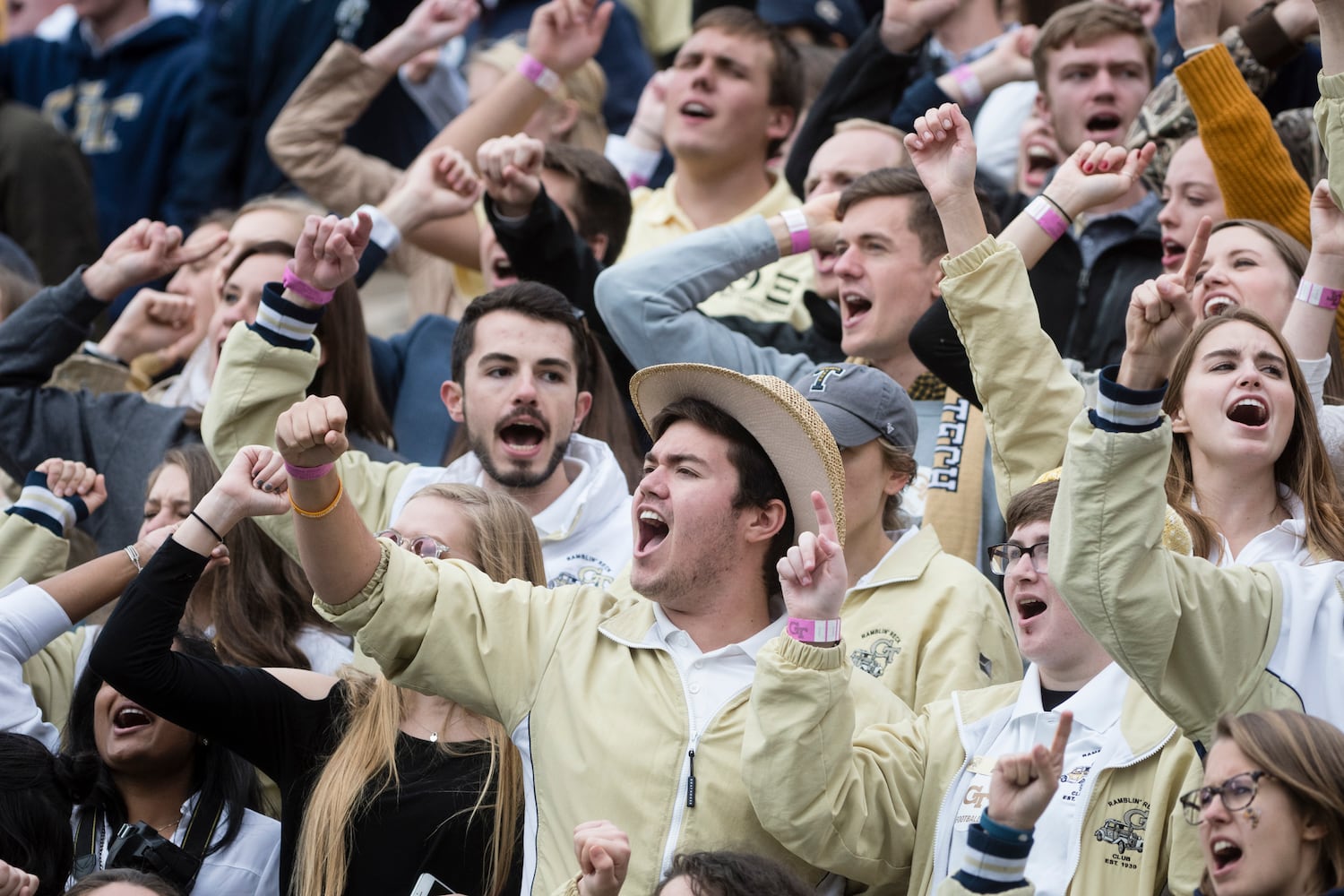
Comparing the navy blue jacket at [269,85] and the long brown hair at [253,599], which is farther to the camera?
the navy blue jacket at [269,85]

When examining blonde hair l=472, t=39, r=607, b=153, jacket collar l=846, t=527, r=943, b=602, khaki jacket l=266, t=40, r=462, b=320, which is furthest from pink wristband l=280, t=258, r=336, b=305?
blonde hair l=472, t=39, r=607, b=153

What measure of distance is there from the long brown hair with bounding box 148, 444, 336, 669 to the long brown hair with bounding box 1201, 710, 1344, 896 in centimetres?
268

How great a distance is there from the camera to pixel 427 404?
6473mm

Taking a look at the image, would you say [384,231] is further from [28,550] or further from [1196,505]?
[1196,505]

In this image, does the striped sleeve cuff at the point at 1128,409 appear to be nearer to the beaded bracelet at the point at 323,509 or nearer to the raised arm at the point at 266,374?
the beaded bracelet at the point at 323,509

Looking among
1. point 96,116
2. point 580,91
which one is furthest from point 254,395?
point 96,116

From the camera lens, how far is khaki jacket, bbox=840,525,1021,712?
446 cm

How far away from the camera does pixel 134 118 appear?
9.47 metres

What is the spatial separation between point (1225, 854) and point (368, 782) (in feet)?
6.24

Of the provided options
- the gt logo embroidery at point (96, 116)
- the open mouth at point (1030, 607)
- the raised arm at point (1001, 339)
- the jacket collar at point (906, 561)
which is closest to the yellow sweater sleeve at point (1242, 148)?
the raised arm at point (1001, 339)

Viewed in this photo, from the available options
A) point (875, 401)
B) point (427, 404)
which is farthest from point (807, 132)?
point (875, 401)

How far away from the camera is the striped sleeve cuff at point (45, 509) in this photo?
526 cm

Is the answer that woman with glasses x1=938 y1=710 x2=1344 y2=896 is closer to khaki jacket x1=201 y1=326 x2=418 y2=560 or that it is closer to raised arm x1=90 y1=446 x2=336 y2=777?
raised arm x1=90 y1=446 x2=336 y2=777

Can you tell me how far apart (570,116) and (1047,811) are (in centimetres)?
530
